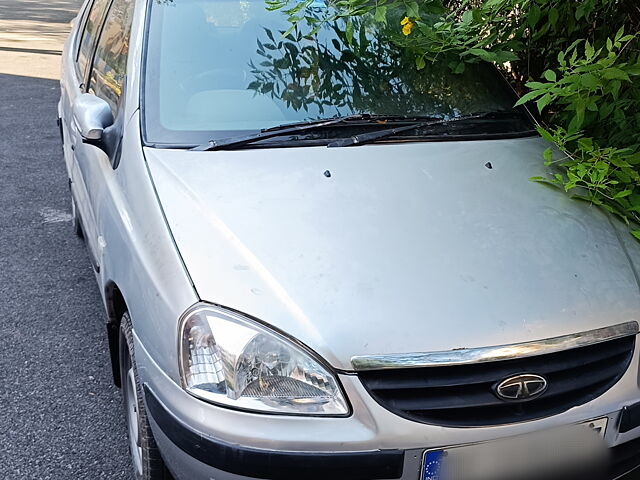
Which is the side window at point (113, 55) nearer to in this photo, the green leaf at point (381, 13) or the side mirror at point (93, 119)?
the side mirror at point (93, 119)

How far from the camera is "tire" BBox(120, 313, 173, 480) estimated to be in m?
2.03

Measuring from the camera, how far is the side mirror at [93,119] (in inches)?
96.9

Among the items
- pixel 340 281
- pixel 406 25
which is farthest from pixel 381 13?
pixel 340 281

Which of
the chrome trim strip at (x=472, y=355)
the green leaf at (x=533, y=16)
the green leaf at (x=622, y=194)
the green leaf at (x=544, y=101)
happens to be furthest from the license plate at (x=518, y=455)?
the green leaf at (x=533, y=16)

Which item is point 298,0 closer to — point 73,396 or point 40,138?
point 73,396

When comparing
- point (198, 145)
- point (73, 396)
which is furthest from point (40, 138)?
point (198, 145)

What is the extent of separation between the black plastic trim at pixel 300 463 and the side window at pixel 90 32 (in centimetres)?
238

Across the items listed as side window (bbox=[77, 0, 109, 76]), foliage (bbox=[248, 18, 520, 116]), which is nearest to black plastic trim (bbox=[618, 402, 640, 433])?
foliage (bbox=[248, 18, 520, 116])

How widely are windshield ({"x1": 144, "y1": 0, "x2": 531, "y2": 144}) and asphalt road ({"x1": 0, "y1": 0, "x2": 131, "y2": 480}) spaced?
43.9 inches

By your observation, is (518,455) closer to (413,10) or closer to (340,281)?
(340,281)

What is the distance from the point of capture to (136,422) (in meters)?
2.25

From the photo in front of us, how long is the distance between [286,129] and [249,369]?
3.23ft

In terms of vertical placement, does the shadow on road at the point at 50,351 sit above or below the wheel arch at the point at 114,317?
below

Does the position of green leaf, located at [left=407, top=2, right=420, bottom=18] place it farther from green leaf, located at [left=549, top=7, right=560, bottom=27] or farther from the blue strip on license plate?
the blue strip on license plate
